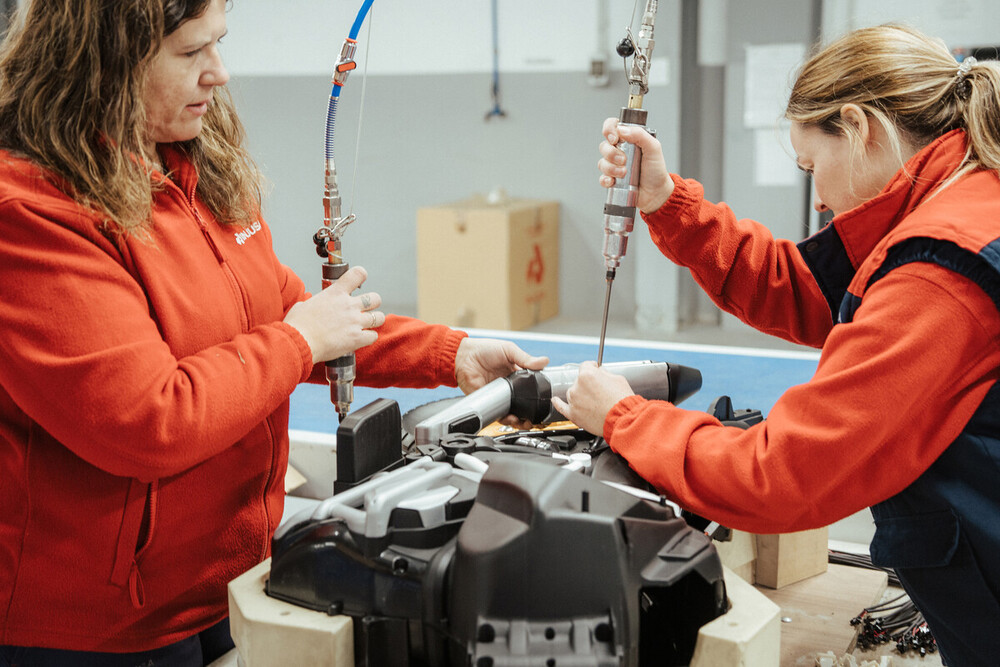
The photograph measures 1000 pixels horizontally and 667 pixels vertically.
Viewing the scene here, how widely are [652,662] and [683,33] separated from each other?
4.15 metres

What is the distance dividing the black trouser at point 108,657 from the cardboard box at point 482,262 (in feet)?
11.5

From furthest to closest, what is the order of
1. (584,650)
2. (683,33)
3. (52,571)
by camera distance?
(683,33), (52,571), (584,650)

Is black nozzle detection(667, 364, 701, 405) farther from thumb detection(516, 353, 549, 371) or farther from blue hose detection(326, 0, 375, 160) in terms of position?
blue hose detection(326, 0, 375, 160)

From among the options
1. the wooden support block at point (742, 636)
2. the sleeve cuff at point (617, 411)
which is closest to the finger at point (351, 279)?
the sleeve cuff at point (617, 411)

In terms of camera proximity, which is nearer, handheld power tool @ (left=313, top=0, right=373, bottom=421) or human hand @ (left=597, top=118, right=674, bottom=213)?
handheld power tool @ (left=313, top=0, right=373, bottom=421)

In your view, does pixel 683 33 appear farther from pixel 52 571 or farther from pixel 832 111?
pixel 52 571

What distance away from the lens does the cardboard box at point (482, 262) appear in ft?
14.6

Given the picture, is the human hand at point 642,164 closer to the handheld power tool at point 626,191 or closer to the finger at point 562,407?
the handheld power tool at point 626,191

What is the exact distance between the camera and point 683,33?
14.7 ft

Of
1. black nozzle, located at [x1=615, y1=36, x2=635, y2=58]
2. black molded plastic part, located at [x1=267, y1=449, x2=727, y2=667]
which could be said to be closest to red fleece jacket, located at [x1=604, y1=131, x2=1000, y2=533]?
black molded plastic part, located at [x1=267, y1=449, x2=727, y2=667]

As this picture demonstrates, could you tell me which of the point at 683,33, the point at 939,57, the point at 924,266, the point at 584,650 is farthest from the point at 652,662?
the point at 683,33

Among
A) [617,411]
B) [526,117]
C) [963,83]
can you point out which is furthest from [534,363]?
[526,117]

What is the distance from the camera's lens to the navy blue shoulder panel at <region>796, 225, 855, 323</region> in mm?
1089

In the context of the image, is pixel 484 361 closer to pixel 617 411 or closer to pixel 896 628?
pixel 617 411
